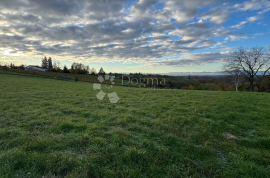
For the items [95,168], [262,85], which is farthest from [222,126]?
[262,85]

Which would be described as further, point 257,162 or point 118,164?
point 257,162

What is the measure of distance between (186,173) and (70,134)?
3313mm

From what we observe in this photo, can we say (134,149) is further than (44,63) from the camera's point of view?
No

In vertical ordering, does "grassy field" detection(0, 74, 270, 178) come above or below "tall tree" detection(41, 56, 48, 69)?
below

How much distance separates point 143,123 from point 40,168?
350cm

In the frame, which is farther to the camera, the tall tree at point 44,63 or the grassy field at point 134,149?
the tall tree at point 44,63

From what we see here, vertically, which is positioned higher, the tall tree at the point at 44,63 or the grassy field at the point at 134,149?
the tall tree at the point at 44,63

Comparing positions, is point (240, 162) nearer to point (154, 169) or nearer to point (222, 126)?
point (154, 169)

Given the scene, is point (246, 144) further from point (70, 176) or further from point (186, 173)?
point (70, 176)

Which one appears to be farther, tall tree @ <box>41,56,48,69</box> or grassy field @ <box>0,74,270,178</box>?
tall tree @ <box>41,56,48,69</box>

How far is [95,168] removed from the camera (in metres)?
2.71

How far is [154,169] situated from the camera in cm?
273

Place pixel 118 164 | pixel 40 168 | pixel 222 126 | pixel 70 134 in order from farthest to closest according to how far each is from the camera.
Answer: pixel 222 126 → pixel 70 134 → pixel 118 164 → pixel 40 168

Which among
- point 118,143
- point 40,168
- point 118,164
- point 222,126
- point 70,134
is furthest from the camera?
point 222,126
